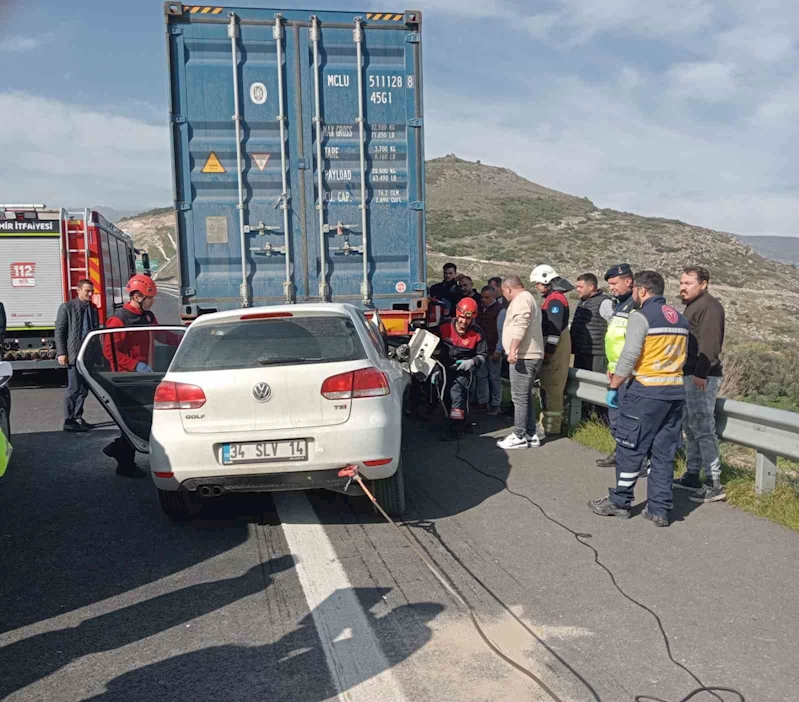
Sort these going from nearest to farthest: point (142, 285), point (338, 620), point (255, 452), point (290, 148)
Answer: point (338, 620) < point (255, 452) < point (142, 285) < point (290, 148)

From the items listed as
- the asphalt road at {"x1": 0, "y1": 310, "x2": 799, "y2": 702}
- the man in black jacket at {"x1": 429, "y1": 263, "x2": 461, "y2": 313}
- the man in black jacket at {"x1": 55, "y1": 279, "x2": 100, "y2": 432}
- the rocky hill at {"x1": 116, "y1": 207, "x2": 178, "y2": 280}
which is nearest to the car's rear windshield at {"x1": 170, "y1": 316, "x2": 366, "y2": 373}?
the asphalt road at {"x1": 0, "y1": 310, "x2": 799, "y2": 702}

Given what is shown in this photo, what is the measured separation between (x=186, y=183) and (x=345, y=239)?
6.18 ft

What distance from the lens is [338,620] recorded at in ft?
12.7

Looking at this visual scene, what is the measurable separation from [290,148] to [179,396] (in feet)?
15.2

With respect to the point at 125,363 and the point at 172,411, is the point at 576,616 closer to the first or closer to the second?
the point at 172,411

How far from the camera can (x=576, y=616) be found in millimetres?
3912

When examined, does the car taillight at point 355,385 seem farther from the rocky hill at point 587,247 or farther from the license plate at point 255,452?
the rocky hill at point 587,247

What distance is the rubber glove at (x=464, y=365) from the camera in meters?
8.20

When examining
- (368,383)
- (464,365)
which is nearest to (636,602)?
(368,383)

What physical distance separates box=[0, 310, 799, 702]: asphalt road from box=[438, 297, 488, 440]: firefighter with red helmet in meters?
1.81

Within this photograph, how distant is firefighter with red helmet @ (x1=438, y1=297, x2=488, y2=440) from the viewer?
8.23 meters

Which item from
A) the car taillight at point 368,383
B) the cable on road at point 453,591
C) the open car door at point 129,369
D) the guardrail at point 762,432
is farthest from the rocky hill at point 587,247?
the cable on road at point 453,591

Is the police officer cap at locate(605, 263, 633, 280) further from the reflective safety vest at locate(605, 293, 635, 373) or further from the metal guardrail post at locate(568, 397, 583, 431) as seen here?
the metal guardrail post at locate(568, 397, 583, 431)

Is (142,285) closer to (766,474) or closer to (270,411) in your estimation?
(270,411)
